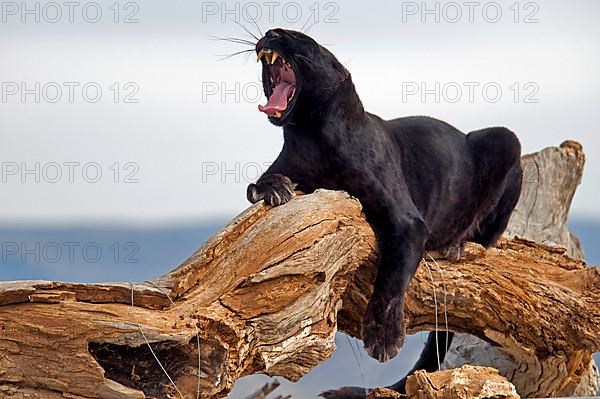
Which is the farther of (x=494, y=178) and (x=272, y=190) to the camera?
(x=494, y=178)

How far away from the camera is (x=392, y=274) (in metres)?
1.34

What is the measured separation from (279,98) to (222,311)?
1.10 feet

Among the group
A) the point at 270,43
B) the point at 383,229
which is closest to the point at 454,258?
the point at 383,229

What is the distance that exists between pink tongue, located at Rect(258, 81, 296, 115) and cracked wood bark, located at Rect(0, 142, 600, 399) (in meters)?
→ 0.14

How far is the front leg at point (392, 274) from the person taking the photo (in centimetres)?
133

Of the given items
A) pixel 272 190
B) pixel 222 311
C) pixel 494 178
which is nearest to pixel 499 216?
pixel 494 178

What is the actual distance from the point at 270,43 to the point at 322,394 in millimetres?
705

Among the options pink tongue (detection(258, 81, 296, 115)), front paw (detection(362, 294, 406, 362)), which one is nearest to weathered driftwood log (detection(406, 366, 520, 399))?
front paw (detection(362, 294, 406, 362))

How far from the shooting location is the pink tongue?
4.26ft

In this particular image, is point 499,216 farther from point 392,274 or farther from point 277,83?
point 277,83

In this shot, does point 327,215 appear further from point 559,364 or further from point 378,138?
point 559,364

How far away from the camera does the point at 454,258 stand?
1.54m

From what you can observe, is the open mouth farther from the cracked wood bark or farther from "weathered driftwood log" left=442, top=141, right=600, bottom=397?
"weathered driftwood log" left=442, top=141, right=600, bottom=397

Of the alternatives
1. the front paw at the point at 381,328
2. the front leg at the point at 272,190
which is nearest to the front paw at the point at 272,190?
the front leg at the point at 272,190
